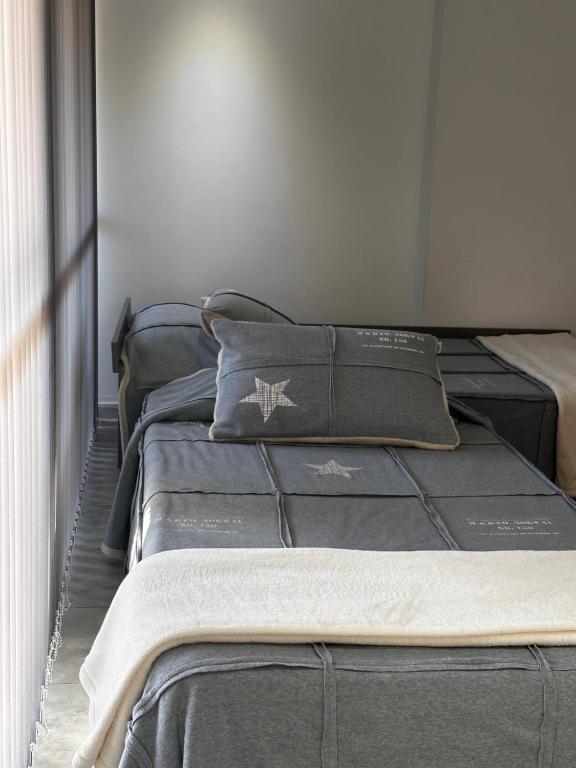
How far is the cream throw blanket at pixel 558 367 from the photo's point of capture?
331 centimetres

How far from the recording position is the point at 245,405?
2775mm

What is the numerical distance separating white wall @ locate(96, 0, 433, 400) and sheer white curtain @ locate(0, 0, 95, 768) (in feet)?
2.96

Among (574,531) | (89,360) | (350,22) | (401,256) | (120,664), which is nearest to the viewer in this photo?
(120,664)

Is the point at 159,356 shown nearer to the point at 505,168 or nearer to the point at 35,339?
the point at 35,339

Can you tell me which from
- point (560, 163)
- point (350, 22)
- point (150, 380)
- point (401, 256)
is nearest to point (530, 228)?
point (560, 163)

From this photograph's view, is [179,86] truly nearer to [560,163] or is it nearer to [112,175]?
[112,175]

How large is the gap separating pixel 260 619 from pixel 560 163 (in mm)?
3133

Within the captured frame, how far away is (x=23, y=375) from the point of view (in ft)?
6.01

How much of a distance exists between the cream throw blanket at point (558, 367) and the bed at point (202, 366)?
0.03m

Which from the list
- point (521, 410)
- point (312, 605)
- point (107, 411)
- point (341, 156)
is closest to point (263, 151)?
point (341, 156)

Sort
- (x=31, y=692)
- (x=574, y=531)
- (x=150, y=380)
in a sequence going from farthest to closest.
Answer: (x=150, y=380) < (x=574, y=531) < (x=31, y=692)

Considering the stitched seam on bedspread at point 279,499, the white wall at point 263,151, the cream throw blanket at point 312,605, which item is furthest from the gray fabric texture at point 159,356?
the cream throw blanket at point 312,605

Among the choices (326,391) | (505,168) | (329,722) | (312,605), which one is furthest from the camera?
(505,168)

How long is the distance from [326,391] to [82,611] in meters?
0.92
